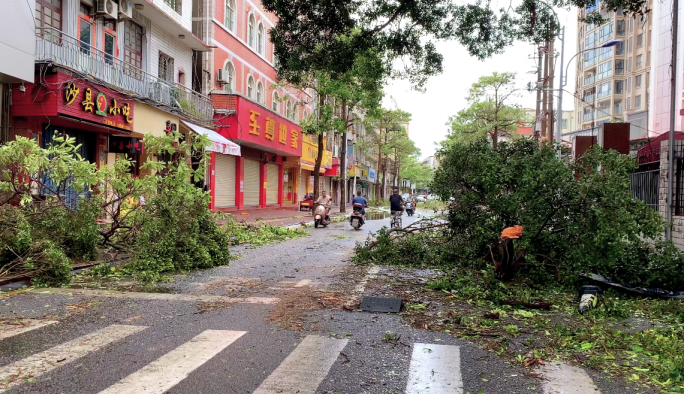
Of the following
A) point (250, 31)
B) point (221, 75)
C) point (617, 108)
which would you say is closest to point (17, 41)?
point (221, 75)

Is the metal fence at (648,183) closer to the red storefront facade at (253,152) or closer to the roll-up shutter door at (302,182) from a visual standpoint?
the red storefront facade at (253,152)

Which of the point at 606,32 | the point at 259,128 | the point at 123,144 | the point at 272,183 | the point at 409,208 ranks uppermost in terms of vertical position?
the point at 606,32

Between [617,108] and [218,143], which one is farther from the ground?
[617,108]

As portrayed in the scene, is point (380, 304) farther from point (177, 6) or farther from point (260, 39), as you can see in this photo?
point (260, 39)

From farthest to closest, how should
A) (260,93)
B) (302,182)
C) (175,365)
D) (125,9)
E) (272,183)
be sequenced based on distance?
(302,182), (272,183), (260,93), (125,9), (175,365)

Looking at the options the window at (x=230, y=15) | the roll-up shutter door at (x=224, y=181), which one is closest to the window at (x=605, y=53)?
the window at (x=230, y=15)

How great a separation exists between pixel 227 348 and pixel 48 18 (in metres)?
13.7

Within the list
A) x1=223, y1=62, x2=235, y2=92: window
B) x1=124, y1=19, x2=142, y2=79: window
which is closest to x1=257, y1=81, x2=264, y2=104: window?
x1=223, y1=62, x2=235, y2=92: window

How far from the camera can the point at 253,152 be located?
31.0 m

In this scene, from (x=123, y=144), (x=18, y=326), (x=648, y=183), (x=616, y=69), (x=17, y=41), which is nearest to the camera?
(x=18, y=326)

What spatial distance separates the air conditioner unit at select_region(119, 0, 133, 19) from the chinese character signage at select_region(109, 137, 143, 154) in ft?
13.4

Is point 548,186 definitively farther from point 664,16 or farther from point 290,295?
point 664,16

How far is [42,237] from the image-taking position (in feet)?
28.2

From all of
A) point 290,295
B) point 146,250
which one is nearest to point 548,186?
point 290,295
